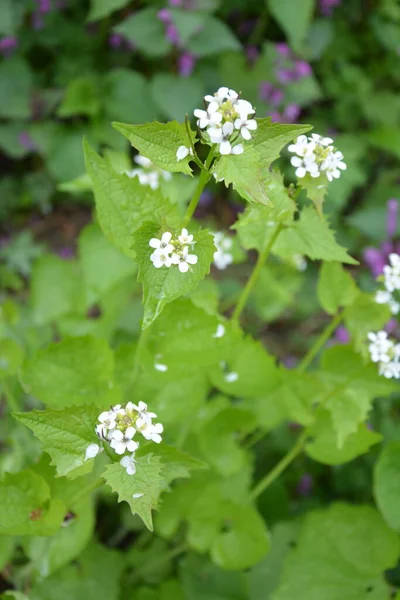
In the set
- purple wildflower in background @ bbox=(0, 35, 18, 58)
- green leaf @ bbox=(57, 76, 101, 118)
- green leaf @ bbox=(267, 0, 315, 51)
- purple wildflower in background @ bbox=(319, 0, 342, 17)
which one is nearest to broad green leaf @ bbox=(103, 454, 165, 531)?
green leaf @ bbox=(57, 76, 101, 118)

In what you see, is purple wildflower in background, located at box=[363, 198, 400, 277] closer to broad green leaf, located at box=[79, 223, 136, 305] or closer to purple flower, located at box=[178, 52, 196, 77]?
broad green leaf, located at box=[79, 223, 136, 305]

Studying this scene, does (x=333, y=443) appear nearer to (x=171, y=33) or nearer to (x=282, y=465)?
(x=282, y=465)

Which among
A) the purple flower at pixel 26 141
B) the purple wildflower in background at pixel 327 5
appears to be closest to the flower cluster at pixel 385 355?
the purple flower at pixel 26 141

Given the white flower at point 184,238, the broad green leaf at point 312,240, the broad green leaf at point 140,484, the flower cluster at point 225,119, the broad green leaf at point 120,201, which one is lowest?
the broad green leaf at point 140,484

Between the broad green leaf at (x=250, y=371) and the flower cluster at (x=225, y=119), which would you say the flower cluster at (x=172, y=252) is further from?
the broad green leaf at (x=250, y=371)

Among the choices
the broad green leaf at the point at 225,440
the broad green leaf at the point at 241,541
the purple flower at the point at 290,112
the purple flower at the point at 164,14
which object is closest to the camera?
the broad green leaf at the point at 241,541

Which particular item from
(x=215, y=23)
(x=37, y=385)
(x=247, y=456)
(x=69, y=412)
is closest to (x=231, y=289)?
(x=247, y=456)

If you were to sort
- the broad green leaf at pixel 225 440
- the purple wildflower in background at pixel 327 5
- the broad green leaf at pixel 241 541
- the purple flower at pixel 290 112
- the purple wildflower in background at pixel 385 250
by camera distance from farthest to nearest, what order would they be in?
1. the purple wildflower in background at pixel 327 5
2. the purple flower at pixel 290 112
3. the purple wildflower in background at pixel 385 250
4. the broad green leaf at pixel 225 440
5. the broad green leaf at pixel 241 541
